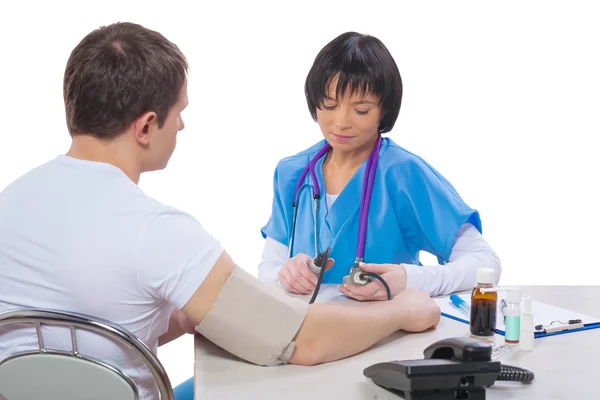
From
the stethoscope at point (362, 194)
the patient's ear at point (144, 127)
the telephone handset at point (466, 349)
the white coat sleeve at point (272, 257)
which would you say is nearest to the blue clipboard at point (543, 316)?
the stethoscope at point (362, 194)

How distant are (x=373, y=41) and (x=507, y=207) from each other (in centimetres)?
189

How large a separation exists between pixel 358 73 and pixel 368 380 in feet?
3.17

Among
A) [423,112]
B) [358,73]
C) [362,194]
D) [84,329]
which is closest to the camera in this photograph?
[84,329]

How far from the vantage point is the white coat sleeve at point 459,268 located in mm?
1899

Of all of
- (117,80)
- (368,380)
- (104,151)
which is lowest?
(368,380)

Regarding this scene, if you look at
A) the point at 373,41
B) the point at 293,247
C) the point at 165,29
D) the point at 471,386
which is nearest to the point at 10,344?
the point at 471,386

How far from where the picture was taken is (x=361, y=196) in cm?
220

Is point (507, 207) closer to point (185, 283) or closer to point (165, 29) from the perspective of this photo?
point (165, 29)

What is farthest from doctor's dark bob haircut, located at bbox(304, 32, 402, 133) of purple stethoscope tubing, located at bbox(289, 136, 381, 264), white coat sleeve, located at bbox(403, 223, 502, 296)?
white coat sleeve, located at bbox(403, 223, 502, 296)

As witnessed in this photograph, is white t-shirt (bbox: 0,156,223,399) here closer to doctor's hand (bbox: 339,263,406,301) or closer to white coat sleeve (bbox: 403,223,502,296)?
→ doctor's hand (bbox: 339,263,406,301)

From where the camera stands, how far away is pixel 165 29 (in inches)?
136

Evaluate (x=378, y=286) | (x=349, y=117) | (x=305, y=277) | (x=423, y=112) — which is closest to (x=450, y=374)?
(x=378, y=286)

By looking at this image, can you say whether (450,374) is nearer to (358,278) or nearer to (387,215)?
(358,278)

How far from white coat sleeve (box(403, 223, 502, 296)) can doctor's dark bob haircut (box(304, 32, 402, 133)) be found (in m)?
0.39
